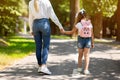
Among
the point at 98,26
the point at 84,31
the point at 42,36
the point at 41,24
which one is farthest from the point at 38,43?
the point at 98,26

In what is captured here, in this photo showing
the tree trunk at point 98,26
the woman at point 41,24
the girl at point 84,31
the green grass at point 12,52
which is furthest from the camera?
the tree trunk at point 98,26

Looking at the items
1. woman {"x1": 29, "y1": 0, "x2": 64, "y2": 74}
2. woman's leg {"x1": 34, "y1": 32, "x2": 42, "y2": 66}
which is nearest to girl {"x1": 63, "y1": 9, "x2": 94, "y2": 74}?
woman {"x1": 29, "y1": 0, "x2": 64, "y2": 74}

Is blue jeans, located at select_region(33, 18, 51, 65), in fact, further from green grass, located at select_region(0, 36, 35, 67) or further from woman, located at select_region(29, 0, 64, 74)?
green grass, located at select_region(0, 36, 35, 67)

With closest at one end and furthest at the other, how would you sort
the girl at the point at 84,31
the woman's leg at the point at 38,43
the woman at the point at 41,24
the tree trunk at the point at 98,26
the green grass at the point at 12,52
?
1. the woman at the point at 41,24
2. the woman's leg at the point at 38,43
3. the girl at the point at 84,31
4. the green grass at the point at 12,52
5. the tree trunk at the point at 98,26

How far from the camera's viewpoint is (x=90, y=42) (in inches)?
381

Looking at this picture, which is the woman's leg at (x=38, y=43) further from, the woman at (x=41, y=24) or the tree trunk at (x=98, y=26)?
the tree trunk at (x=98, y=26)

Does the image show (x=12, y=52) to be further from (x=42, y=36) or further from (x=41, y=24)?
(x=41, y=24)

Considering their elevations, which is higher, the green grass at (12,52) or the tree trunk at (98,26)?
the green grass at (12,52)

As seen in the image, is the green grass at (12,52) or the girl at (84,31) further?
the green grass at (12,52)

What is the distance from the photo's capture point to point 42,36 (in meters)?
9.40

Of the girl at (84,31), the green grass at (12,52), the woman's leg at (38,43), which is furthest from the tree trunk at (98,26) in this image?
the woman's leg at (38,43)

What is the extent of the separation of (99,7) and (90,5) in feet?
4.92

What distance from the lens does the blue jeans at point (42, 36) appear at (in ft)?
30.5

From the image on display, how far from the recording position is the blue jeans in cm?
928
